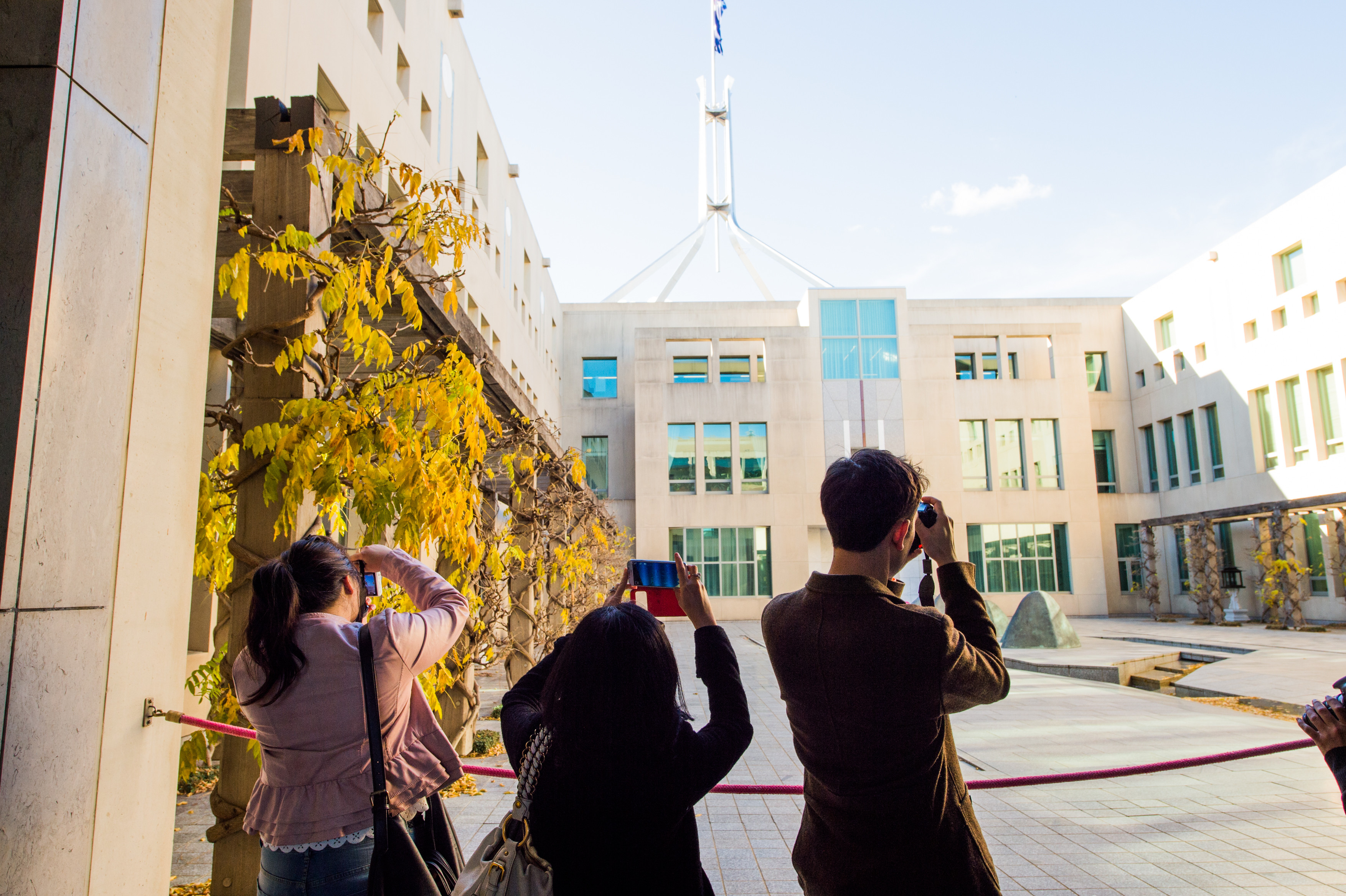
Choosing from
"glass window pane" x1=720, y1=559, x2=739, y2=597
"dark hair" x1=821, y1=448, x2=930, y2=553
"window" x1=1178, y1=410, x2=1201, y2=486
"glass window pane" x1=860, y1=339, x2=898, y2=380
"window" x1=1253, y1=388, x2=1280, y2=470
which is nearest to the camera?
"dark hair" x1=821, y1=448, x2=930, y2=553

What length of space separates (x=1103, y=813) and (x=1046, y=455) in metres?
25.4

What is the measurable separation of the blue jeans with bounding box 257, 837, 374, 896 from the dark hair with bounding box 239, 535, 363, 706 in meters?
0.38

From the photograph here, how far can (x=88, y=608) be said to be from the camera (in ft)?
6.71

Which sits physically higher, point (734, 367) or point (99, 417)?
point (734, 367)

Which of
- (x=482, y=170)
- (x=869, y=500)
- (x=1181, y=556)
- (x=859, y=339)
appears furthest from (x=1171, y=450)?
(x=869, y=500)

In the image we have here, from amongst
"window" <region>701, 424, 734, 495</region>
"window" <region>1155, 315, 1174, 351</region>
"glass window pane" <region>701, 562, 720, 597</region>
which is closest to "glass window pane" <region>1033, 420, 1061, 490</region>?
"window" <region>1155, 315, 1174, 351</region>

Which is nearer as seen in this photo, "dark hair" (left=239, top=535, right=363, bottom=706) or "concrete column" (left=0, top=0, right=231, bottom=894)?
"concrete column" (left=0, top=0, right=231, bottom=894)

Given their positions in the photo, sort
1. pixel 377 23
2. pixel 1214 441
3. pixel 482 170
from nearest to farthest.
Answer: pixel 377 23
pixel 482 170
pixel 1214 441

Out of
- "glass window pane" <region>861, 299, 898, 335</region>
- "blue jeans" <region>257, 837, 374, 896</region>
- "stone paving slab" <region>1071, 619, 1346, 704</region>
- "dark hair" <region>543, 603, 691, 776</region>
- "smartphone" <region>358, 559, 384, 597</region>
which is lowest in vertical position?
"stone paving slab" <region>1071, 619, 1346, 704</region>

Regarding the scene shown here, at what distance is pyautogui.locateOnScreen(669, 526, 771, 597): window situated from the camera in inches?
1085

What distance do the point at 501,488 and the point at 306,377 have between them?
7.11 m

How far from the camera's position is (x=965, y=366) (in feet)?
97.8

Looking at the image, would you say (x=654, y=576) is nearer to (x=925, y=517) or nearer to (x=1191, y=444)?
(x=925, y=517)

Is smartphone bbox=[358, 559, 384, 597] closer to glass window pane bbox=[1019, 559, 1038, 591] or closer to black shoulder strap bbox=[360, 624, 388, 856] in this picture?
black shoulder strap bbox=[360, 624, 388, 856]
